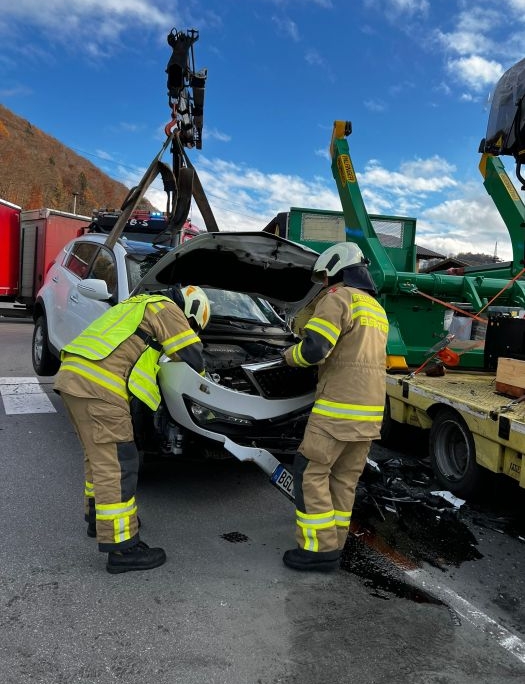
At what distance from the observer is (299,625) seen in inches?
104

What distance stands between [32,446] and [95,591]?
2645 mm

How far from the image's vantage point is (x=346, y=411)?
3.22 m

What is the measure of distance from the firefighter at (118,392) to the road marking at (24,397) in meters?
3.61

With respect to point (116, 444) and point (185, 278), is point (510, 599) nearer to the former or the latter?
point (116, 444)

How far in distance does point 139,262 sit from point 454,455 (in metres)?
3.27

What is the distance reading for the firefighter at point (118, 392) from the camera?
10.1 feet

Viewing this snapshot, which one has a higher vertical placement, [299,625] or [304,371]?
[304,371]

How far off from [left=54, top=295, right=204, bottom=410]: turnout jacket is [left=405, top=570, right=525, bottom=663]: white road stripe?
5.99 feet

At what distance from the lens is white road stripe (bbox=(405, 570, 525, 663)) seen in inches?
102

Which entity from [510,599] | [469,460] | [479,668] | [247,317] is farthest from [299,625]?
[247,317]

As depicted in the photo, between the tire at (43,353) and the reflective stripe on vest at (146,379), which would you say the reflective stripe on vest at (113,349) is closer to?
the reflective stripe on vest at (146,379)

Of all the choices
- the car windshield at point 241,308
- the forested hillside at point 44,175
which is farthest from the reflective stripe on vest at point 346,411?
the forested hillside at point 44,175

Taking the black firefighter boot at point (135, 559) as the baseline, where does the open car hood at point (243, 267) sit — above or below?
above

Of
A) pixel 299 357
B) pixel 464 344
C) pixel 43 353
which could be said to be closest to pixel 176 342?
pixel 299 357
